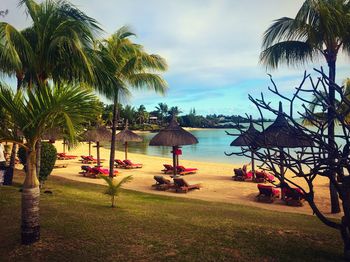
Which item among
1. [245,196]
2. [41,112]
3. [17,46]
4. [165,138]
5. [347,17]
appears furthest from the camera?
[165,138]

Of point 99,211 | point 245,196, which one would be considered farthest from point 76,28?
point 245,196

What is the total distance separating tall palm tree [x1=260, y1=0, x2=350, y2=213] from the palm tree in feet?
18.0

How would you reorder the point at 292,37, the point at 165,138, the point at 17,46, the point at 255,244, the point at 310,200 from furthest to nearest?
the point at 165,138 < the point at 292,37 < the point at 17,46 < the point at 255,244 < the point at 310,200

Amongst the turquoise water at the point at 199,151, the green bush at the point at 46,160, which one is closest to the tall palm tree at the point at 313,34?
→ the green bush at the point at 46,160

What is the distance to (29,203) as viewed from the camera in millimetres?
4355

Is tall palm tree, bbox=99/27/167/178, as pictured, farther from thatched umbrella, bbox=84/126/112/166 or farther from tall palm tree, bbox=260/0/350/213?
thatched umbrella, bbox=84/126/112/166

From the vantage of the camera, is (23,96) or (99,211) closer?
(23,96)

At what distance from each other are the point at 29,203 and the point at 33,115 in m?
1.22

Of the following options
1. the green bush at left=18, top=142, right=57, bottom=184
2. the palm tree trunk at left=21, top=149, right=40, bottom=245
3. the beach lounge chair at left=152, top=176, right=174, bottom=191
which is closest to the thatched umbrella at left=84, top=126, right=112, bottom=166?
the beach lounge chair at left=152, top=176, right=174, bottom=191

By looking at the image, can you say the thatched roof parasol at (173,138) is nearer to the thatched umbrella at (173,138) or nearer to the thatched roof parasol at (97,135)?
the thatched umbrella at (173,138)

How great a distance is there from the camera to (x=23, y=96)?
4.40 metres

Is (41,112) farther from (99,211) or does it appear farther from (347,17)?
(347,17)

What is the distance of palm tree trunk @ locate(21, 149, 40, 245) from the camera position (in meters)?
4.36

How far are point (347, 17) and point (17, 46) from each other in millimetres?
8261
